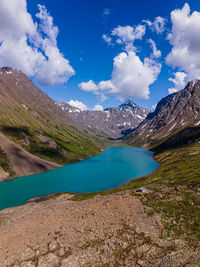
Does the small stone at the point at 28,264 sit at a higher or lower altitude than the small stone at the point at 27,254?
lower

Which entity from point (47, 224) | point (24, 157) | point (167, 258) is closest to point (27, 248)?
point (47, 224)

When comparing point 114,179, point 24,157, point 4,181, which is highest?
point 24,157

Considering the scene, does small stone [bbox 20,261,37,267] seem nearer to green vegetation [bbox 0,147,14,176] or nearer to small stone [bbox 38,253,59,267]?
small stone [bbox 38,253,59,267]

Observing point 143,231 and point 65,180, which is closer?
point 143,231

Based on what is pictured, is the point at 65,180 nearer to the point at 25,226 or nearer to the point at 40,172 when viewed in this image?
the point at 40,172

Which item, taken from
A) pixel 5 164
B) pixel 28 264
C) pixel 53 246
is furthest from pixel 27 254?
pixel 5 164

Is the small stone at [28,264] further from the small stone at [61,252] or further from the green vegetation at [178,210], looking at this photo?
the green vegetation at [178,210]

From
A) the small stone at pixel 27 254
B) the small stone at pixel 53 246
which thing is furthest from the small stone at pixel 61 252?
the small stone at pixel 27 254
